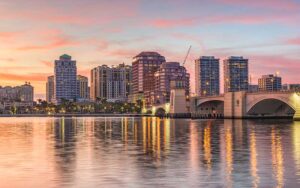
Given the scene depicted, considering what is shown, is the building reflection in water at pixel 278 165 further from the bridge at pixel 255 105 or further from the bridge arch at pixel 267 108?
the bridge arch at pixel 267 108

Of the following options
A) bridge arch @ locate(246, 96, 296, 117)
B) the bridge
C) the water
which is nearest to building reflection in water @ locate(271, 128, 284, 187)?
the water

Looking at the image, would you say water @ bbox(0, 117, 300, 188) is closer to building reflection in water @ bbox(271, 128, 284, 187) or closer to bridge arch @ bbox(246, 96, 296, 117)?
building reflection in water @ bbox(271, 128, 284, 187)

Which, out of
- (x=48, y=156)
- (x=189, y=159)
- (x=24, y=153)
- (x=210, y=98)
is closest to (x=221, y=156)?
(x=189, y=159)

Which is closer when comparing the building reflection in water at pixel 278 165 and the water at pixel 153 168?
the water at pixel 153 168

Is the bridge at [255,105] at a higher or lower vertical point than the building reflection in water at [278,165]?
higher

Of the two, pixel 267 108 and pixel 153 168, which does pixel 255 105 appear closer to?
pixel 267 108

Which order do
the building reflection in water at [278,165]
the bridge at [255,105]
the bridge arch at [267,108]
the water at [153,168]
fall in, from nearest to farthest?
1. the water at [153,168]
2. the building reflection in water at [278,165]
3. the bridge at [255,105]
4. the bridge arch at [267,108]

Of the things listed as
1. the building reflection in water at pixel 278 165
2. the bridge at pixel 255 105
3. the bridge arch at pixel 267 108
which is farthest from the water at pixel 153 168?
the bridge arch at pixel 267 108

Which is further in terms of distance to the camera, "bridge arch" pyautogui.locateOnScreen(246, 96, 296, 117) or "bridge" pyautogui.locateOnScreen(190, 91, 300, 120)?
"bridge arch" pyautogui.locateOnScreen(246, 96, 296, 117)

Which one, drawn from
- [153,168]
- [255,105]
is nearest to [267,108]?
[255,105]

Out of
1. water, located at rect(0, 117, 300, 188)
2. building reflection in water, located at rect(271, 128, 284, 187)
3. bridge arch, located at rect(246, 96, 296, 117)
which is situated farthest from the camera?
bridge arch, located at rect(246, 96, 296, 117)

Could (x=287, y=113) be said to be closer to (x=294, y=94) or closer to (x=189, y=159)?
(x=294, y=94)

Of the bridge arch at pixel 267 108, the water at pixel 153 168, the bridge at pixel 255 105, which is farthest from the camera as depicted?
the bridge arch at pixel 267 108

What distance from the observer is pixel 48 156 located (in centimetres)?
3775
